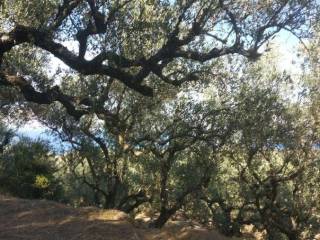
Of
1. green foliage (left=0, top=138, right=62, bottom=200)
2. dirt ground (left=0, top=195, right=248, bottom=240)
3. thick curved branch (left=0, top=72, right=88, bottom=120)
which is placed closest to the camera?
dirt ground (left=0, top=195, right=248, bottom=240)

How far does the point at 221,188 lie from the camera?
29.4 m

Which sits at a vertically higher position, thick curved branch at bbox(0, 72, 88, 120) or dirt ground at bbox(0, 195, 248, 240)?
thick curved branch at bbox(0, 72, 88, 120)

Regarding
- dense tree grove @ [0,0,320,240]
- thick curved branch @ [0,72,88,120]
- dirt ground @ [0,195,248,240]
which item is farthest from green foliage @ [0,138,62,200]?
thick curved branch @ [0,72,88,120]

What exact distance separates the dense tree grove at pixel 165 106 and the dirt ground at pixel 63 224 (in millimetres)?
3041

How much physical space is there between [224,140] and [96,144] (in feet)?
21.7

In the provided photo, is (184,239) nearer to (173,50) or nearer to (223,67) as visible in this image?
(173,50)

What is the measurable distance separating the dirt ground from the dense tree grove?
3.04 m

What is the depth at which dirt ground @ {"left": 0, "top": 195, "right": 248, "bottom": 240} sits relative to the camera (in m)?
12.0

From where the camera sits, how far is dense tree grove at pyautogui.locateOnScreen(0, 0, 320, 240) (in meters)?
13.9

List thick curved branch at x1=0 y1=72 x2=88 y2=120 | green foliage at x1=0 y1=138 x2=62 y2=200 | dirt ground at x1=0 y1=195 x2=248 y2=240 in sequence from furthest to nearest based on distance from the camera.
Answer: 1. green foliage at x1=0 y1=138 x2=62 y2=200
2. thick curved branch at x1=0 y1=72 x2=88 y2=120
3. dirt ground at x1=0 y1=195 x2=248 y2=240

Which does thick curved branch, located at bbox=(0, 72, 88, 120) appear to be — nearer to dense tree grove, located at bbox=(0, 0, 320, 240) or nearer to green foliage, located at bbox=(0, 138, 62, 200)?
dense tree grove, located at bbox=(0, 0, 320, 240)

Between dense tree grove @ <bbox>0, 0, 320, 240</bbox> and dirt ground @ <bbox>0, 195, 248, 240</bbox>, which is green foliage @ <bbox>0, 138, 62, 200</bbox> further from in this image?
dirt ground @ <bbox>0, 195, 248, 240</bbox>

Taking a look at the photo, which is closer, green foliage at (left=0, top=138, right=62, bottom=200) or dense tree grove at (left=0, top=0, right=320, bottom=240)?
dense tree grove at (left=0, top=0, right=320, bottom=240)

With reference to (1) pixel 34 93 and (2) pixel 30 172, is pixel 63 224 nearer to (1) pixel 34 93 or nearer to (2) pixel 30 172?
(1) pixel 34 93
